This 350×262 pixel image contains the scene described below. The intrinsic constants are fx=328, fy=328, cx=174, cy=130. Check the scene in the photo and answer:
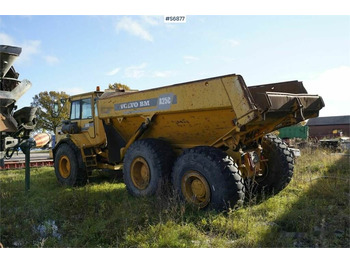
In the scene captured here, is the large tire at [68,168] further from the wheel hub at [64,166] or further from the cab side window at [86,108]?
the cab side window at [86,108]

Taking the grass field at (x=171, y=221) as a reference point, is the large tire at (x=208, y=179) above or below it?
above

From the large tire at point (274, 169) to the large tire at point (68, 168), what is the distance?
4.78 meters

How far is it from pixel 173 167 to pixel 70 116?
189 inches

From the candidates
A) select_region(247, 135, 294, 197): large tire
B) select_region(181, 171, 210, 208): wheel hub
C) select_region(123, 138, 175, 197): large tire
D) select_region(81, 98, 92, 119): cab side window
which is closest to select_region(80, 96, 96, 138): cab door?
select_region(81, 98, 92, 119): cab side window

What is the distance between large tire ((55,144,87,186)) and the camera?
29.9 ft

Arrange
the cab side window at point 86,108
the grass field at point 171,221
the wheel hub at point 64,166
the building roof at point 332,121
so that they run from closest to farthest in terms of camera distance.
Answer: the grass field at point 171,221 < the cab side window at point 86,108 < the wheel hub at point 64,166 < the building roof at point 332,121

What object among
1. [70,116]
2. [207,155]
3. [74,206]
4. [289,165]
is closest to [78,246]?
[74,206]

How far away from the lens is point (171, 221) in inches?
196

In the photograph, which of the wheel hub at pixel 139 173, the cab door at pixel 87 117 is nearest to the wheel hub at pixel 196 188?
the wheel hub at pixel 139 173

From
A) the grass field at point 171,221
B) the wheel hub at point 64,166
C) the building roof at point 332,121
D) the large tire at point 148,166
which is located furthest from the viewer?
the building roof at point 332,121

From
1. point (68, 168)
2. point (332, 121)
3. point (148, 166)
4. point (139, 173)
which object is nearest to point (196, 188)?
point (148, 166)

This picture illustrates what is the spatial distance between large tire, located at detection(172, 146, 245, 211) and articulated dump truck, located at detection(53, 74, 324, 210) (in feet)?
0.05

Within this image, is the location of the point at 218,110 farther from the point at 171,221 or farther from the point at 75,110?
the point at 75,110

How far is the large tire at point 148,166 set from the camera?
677cm
